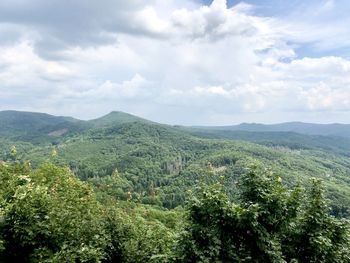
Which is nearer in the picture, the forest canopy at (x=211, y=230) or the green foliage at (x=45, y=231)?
the forest canopy at (x=211, y=230)

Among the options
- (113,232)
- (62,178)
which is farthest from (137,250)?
(62,178)

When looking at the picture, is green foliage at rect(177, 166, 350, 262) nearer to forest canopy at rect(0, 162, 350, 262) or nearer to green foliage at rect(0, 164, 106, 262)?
forest canopy at rect(0, 162, 350, 262)

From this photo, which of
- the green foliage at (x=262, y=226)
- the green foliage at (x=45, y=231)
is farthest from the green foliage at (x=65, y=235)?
the green foliage at (x=262, y=226)

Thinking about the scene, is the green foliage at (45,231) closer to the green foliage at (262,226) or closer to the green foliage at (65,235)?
the green foliage at (65,235)

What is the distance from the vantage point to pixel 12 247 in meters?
17.4

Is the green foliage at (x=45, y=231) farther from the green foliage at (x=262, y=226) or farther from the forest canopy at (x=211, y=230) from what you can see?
the green foliage at (x=262, y=226)

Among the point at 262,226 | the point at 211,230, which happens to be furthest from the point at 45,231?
the point at 262,226

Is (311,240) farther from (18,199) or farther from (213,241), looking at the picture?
(18,199)

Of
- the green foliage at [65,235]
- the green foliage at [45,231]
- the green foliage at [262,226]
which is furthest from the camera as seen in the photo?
the green foliage at [65,235]

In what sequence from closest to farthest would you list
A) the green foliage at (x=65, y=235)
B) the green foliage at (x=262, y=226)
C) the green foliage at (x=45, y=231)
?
the green foliage at (x=262, y=226) < the green foliage at (x=45, y=231) < the green foliage at (x=65, y=235)

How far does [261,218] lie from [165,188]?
184 metres

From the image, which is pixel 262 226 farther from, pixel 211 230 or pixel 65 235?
pixel 65 235

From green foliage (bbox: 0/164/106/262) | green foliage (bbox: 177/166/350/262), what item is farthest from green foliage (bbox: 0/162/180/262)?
green foliage (bbox: 177/166/350/262)

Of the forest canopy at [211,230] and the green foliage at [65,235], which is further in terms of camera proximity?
the green foliage at [65,235]
